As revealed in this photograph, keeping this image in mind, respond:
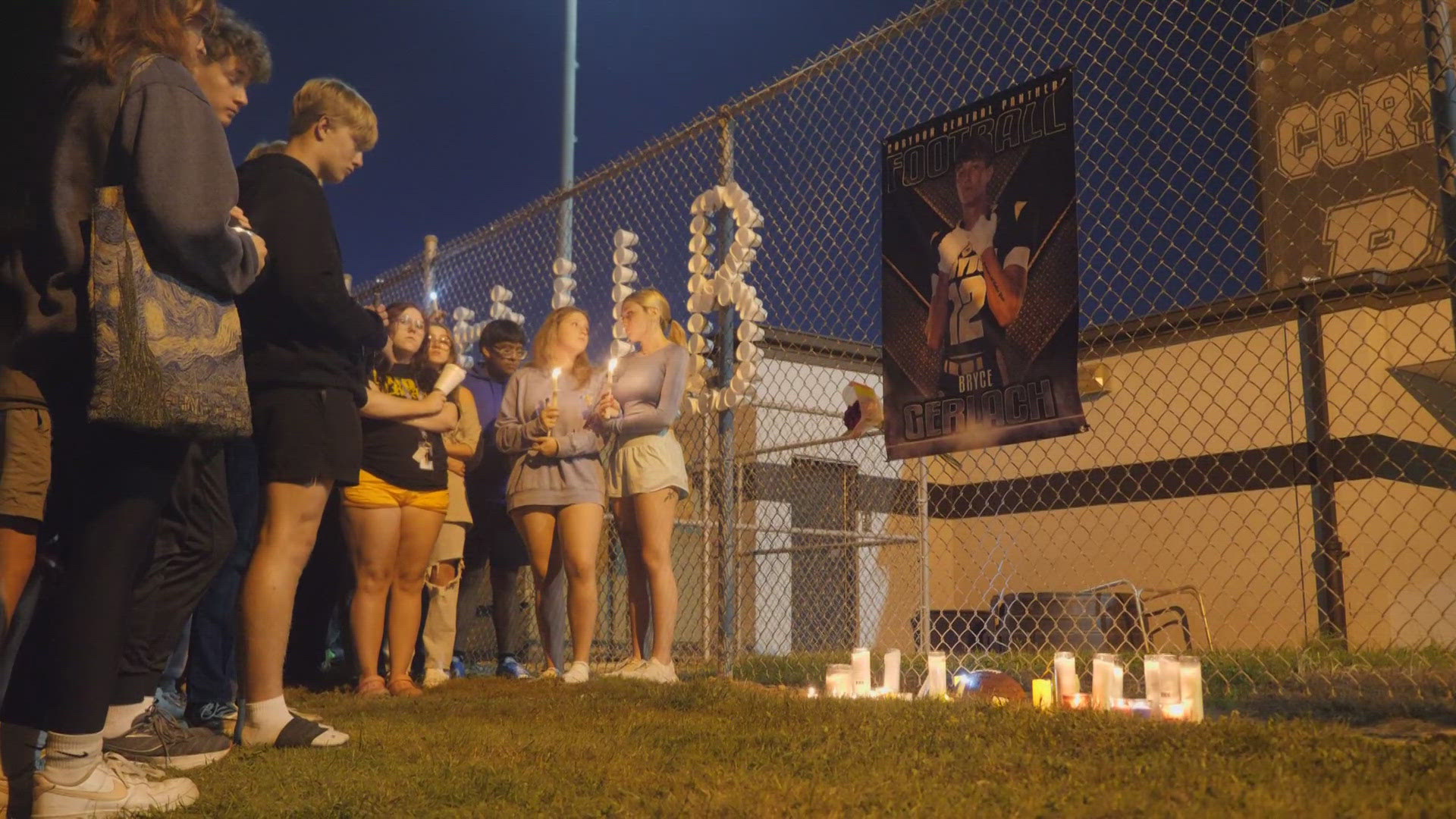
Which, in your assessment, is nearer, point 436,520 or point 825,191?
point 436,520

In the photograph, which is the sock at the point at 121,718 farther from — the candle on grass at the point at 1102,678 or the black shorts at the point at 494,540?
the black shorts at the point at 494,540

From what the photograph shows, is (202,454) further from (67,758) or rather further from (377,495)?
(377,495)

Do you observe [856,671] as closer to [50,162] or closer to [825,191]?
[825,191]

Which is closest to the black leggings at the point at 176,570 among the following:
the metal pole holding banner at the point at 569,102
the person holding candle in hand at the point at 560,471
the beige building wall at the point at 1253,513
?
the person holding candle in hand at the point at 560,471

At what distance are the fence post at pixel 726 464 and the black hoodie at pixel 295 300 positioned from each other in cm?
241

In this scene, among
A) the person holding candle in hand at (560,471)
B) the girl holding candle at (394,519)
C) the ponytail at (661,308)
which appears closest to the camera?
the girl holding candle at (394,519)

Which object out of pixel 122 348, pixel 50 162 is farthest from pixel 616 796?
pixel 50 162

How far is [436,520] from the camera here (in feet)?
15.5

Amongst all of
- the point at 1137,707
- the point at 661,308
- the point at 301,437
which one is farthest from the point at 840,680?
the point at 301,437

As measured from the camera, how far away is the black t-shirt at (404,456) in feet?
14.9

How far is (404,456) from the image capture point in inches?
181

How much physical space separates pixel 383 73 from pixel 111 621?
1956 cm

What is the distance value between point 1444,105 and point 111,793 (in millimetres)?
3812

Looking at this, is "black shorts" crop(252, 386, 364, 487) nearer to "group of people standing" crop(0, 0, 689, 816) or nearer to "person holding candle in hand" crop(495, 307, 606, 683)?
"group of people standing" crop(0, 0, 689, 816)
